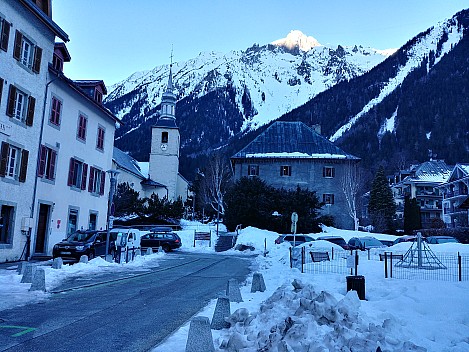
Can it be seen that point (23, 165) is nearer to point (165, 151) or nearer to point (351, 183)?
point (351, 183)

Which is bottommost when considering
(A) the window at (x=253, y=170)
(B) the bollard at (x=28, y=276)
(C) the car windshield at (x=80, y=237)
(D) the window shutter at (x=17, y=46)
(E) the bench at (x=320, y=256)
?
(B) the bollard at (x=28, y=276)

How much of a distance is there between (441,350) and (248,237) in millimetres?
33863

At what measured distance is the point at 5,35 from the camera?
874 inches

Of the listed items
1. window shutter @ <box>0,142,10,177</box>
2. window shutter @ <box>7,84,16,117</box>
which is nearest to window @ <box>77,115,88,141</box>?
window shutter @ <box>7,84,16,117</box>

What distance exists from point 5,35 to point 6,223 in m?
9.27

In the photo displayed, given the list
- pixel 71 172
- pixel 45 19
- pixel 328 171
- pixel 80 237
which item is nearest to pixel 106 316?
pixel 80 237

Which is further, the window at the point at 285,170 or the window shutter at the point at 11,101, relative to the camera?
the window at the point at 285,170

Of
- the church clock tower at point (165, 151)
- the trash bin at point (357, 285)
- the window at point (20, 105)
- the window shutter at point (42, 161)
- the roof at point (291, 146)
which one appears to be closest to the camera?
the trash bin at point (357, 285)

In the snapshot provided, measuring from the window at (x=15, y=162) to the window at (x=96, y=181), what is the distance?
8.85 metres

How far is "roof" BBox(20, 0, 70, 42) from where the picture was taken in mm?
23719

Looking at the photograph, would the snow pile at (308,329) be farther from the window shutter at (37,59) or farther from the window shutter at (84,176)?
the window shutter at (84,176)

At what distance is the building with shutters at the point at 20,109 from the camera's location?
22359 mm

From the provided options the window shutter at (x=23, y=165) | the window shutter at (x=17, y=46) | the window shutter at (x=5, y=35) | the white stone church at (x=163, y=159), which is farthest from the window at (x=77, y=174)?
the white stone church at (x=163, y=159)

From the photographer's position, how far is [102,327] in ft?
27.9
